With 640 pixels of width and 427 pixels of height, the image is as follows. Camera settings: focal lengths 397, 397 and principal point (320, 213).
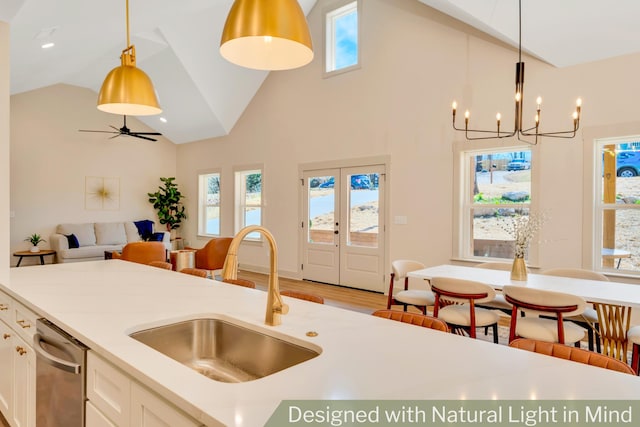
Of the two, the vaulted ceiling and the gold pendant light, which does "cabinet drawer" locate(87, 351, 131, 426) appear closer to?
the gold pendant light

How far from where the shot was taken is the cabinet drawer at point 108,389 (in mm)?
1137

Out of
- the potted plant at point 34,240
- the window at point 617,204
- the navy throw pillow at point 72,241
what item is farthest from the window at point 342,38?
the potted plant at point 34,240

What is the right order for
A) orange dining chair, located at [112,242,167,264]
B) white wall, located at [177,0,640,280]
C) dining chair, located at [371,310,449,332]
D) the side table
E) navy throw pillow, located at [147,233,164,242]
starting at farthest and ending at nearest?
navy throw pillow, located at [147,233,164,242]
the side table
orange dining chair, located at [112,242,167,264]
white wall, located at [177,0,640,280]
dining chair, located at [371,310,449,332]

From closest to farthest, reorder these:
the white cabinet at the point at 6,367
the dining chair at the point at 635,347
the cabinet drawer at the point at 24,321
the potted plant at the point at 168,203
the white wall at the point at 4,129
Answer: the cabinet drawer at the point at 24,321, the white cabinet at the point at 6,367, the dining chair at the point at 635,347, the white wall at the point at 4,129, the potted plant at the point at 168,203

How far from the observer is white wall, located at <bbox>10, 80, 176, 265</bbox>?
7699 mm

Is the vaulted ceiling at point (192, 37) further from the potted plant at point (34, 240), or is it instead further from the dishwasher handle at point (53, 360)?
the potted plant at point (34, 240)

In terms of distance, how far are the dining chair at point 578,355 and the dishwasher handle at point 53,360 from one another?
5.08ft

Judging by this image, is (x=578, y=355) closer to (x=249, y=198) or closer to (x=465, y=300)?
(x=465, y=300)

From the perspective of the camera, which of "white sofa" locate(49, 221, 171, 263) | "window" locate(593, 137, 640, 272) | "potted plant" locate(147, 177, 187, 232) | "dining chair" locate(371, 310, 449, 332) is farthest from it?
"potted plant" locate(147, 177, 187, 232)

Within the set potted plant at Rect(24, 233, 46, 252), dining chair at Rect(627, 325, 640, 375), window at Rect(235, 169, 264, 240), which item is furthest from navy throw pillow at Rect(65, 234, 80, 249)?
dining chair at Rect(627, 325, 640, 375)

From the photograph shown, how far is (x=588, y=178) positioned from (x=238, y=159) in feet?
19.7

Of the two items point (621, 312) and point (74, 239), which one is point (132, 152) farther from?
point (621, 312)

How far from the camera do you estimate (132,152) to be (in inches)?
362

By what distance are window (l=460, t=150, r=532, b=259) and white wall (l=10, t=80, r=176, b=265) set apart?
7.45 meters
